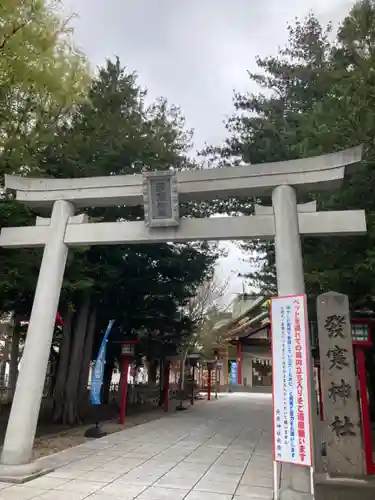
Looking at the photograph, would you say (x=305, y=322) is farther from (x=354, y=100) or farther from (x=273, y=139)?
(x=273, y=139)

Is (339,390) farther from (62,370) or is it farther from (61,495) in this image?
(62,370)

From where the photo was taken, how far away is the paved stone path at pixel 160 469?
519 centimetres

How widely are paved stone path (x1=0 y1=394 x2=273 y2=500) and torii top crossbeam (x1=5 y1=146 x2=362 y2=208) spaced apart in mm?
4411

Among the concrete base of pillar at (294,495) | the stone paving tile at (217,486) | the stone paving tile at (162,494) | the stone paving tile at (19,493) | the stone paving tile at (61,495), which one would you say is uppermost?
the concrete base of pillar at (294,495)

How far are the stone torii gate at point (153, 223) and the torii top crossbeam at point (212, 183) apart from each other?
2cm

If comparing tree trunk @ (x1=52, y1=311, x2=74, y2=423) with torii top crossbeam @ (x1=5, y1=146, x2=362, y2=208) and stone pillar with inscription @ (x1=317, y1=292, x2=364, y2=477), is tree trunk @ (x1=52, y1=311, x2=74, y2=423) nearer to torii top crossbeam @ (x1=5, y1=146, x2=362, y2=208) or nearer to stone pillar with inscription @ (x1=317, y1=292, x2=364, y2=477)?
torii top crossbeam @ (x1=5, y1=146, x2=362, y2=208)

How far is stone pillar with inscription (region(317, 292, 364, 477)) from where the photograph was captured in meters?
6.50

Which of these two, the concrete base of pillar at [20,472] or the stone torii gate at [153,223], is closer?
the concrete base of pillar at [20,472]

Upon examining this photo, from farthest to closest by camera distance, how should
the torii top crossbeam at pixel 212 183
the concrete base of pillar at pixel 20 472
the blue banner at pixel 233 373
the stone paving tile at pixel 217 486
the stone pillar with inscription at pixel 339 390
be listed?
the blue banner at pixel 233 373, the torii top crossbeam at pixel 212 183, the stone pillar with inscription at pixel 339 390, the concrete base of pillar at pixel 20 472, the stone paving tile at pixel 217 486

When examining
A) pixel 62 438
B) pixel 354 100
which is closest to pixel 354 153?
pixel 354 100

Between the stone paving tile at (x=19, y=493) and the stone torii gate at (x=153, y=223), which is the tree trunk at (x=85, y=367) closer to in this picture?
the stone torii gate at (x=153, y=223)

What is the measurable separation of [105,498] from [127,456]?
8.93 ft

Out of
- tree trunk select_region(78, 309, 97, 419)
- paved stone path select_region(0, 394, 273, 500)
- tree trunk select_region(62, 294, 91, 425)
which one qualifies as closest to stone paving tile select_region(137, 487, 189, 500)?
paved stone path select_region(0, 394, 273, 500)

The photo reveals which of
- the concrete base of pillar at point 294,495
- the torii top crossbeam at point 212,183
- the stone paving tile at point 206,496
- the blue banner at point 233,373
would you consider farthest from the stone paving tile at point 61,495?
the blue banner at point 233,373
